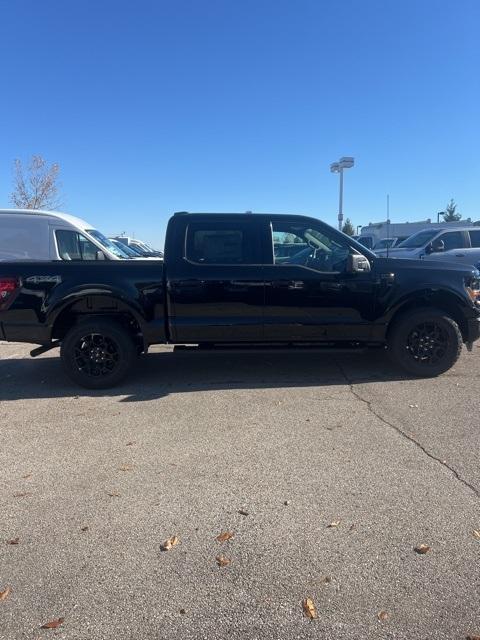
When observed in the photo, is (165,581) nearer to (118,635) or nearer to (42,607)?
(118,635)

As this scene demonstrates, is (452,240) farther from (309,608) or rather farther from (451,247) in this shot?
(309,608)

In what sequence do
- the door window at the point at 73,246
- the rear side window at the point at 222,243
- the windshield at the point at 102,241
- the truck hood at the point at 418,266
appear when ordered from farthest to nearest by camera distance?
the windshield at the point at 102,241
the door window at the point at 73,246
the truck hood at the point at 418,266
the rear side window at the point at 222,243

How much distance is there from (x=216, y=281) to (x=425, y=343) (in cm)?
272

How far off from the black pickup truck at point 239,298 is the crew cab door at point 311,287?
0.01 m

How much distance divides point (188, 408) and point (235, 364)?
1.81 m

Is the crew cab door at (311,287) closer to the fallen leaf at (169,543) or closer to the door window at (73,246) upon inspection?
the fallen leaf at (169,543)

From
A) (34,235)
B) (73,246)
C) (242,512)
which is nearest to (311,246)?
(242,512)

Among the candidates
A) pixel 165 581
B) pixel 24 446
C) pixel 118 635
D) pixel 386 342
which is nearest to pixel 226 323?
pixel 386 342

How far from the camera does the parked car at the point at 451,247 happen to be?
13.7 metres

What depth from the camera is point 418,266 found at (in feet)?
19.5

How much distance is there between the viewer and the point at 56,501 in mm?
3248

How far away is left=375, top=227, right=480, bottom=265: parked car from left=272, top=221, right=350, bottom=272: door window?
27.8 feet

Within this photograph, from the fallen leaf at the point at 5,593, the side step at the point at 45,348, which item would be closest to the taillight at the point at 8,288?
the side step at the point at 45,348

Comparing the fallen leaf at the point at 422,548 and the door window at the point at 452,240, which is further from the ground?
the door window at the point at 452,240
